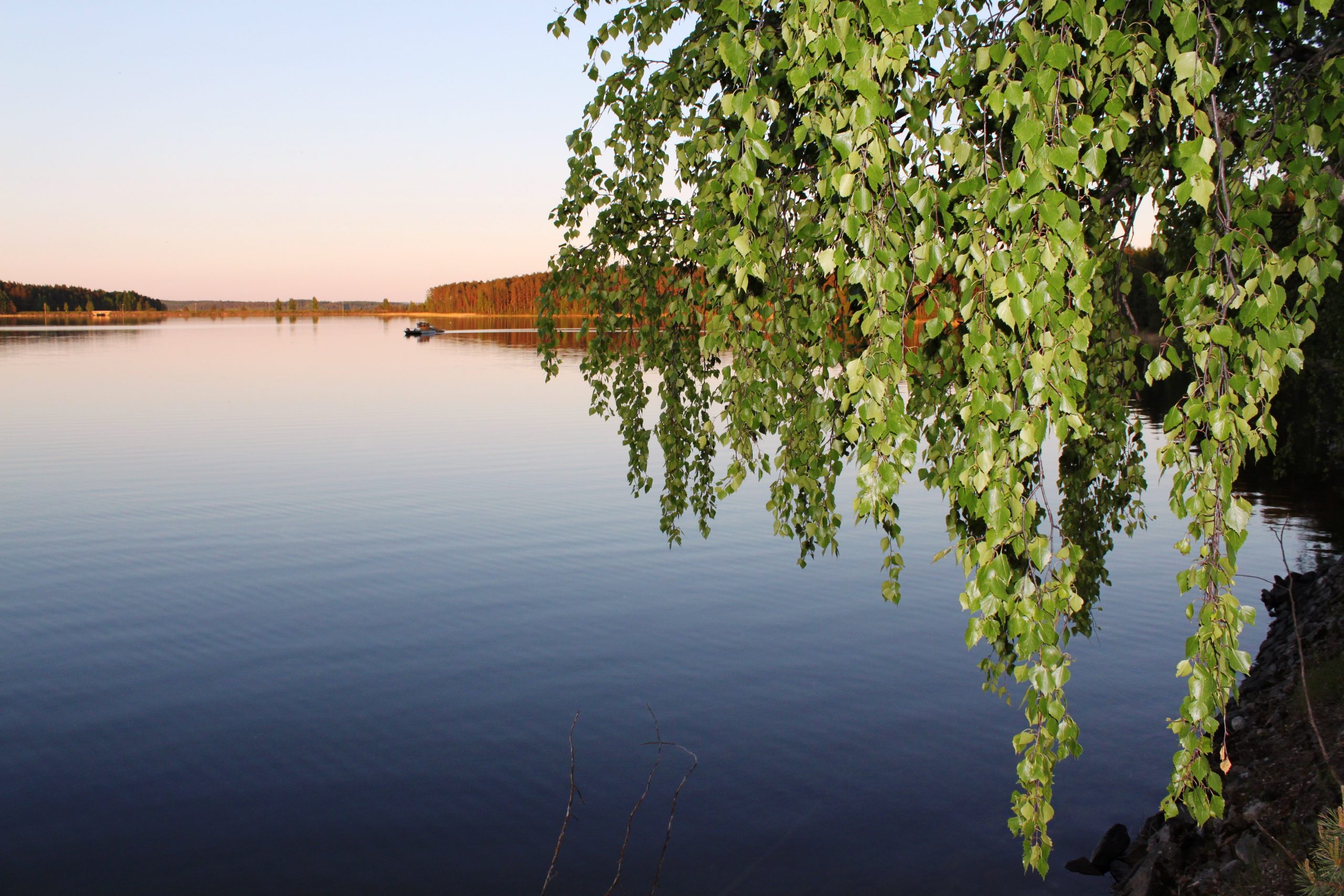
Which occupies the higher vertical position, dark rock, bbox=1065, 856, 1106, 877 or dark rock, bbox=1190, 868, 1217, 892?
dark rock, bbox=1190, 868, 1217, 892

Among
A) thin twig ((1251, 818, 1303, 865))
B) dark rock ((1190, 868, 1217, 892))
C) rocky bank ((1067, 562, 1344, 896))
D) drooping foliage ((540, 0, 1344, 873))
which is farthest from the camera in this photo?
dark rock ((1190, 868, 1217, 892))

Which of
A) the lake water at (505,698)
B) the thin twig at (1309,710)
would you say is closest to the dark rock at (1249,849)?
the thin twig at (1309,710)

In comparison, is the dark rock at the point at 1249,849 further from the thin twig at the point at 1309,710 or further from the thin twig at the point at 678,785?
the thin twig at the point at 678,785

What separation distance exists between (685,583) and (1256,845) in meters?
10.5

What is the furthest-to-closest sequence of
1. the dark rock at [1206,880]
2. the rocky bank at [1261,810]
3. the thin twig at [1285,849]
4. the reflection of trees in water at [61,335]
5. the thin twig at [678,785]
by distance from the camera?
the reflection of trees in water at [61,335], the thin twig at [678,785], the dark rock at [1206,880], the rocky bank at [1261,810], the thin twig at [1285,849]

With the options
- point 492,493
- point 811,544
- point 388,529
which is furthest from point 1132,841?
point 492,493

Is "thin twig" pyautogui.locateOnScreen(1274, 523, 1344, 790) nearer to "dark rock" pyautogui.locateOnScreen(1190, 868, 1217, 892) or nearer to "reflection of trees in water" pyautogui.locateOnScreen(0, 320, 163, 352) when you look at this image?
"dark rock" pyautogui.locateOnScreen(1190, 868, 1217, 892)

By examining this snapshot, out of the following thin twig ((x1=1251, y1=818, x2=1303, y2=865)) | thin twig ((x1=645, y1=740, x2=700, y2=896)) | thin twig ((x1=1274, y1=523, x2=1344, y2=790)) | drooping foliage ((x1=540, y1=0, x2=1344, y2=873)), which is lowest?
thin twig ((x1=645, y1=740, x2=700, y2=896))

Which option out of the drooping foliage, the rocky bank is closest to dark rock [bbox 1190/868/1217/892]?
the rocky bank

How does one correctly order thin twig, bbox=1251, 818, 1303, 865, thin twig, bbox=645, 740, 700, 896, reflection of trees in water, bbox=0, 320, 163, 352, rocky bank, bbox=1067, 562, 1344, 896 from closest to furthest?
thin twig, bbox=1251, 818, 1303, 865
rocky bank, bbox=1067, 562, 1344, 896
thin twig, bbox=645, 740, 700, 896
reflection of trees in water, bbox=0, 320, 163, 352

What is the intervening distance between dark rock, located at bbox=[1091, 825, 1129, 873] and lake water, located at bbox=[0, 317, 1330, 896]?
0.20 meters

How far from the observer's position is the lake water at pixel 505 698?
28.1ft

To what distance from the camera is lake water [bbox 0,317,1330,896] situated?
28.1 ft

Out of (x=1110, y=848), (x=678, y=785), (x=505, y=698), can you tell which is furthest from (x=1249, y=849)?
(x=505, y=698)
